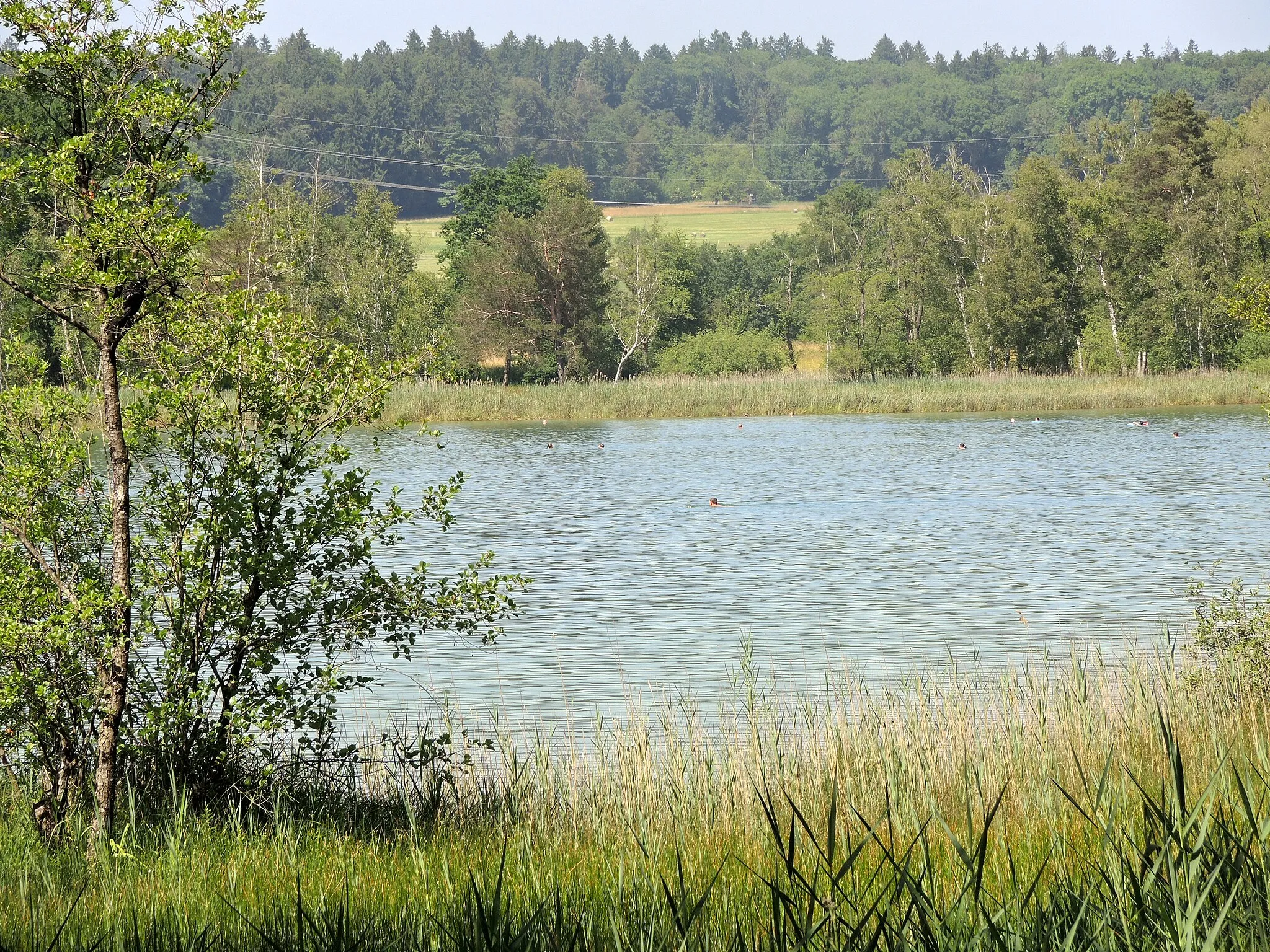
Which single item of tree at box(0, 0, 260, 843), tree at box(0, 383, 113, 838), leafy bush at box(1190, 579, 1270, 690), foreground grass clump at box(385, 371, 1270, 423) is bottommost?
foreground grass clump at box(385, 371, 1270, 423)

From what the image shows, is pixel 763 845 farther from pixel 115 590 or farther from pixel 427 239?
pixel 427 239

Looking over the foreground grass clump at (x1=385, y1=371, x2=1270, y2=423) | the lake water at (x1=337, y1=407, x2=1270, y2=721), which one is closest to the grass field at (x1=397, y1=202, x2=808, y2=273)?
the foreground grass clump at (x1=385, y1=371, x2=1270, y2=423)

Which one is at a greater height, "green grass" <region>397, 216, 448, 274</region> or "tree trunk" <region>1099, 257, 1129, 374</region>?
"green grass" <region>397, 216, 448, 274</region>

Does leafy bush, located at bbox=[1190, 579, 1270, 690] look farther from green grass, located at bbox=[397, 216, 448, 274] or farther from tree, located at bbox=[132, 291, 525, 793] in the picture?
green grass, located at bbox=[397, 216, 448, 274]

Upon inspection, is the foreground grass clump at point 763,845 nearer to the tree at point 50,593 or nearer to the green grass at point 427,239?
the tree at point 50,593

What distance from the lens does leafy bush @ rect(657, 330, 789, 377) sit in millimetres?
68312

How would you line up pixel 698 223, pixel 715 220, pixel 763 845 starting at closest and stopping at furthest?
pixel 763 845 → pixel 698 223 → pixel 715 220

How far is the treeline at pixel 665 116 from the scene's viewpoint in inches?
5374

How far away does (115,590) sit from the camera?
18.6 feet

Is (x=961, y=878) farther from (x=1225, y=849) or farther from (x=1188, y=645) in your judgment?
(x=1188, y=645)

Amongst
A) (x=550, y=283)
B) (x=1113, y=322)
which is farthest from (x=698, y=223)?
(x=1113, y=322)

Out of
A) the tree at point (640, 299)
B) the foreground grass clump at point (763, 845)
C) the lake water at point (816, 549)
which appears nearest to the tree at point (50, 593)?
the foreground grass clump at point (763, 845)

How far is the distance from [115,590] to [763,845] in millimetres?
2579

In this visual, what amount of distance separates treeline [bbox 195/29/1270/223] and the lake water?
95.4 meters
